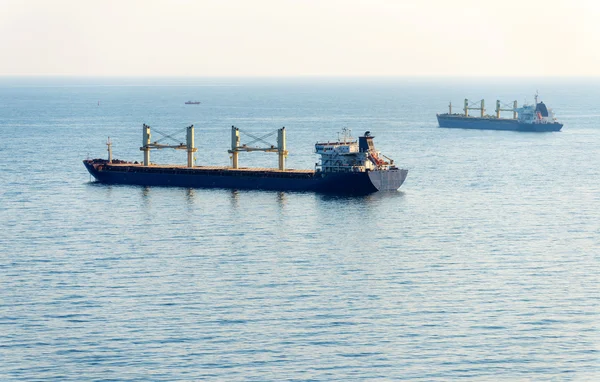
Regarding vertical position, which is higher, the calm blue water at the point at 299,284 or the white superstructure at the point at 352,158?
the white superstructure at the point at 352,158

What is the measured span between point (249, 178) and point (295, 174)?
19.7ft

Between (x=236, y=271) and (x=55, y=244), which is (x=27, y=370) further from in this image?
(x=55, y=244)

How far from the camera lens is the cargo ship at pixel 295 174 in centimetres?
13188

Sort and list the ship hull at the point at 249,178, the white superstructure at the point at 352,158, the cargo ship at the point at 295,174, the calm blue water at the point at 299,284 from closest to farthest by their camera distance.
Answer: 1. the calm blue water at the point at 299,284
2. the ship hull at the point at 249,178
3. the cargo ship at the point at 295,174
4. the white superstructure at the point at 352,158

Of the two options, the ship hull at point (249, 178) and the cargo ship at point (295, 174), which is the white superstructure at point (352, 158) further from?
the ship hull at point (249, 178)

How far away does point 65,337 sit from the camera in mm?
66000

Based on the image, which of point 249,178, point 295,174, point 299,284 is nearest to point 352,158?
point 295,174

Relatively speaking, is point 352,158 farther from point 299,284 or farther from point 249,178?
point 299,284

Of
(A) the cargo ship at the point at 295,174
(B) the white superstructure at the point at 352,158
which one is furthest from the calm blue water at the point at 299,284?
(B) the white superstructure at the point at 352,158

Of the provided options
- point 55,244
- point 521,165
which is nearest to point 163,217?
point 55,244

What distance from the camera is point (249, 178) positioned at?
137875 mm

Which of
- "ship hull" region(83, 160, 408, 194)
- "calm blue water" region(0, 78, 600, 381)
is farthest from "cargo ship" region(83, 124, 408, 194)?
"calm blue water" region(0, 78, 600, 381)

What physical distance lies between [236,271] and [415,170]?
248ft

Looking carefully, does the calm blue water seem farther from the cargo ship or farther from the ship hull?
the cargo ship
